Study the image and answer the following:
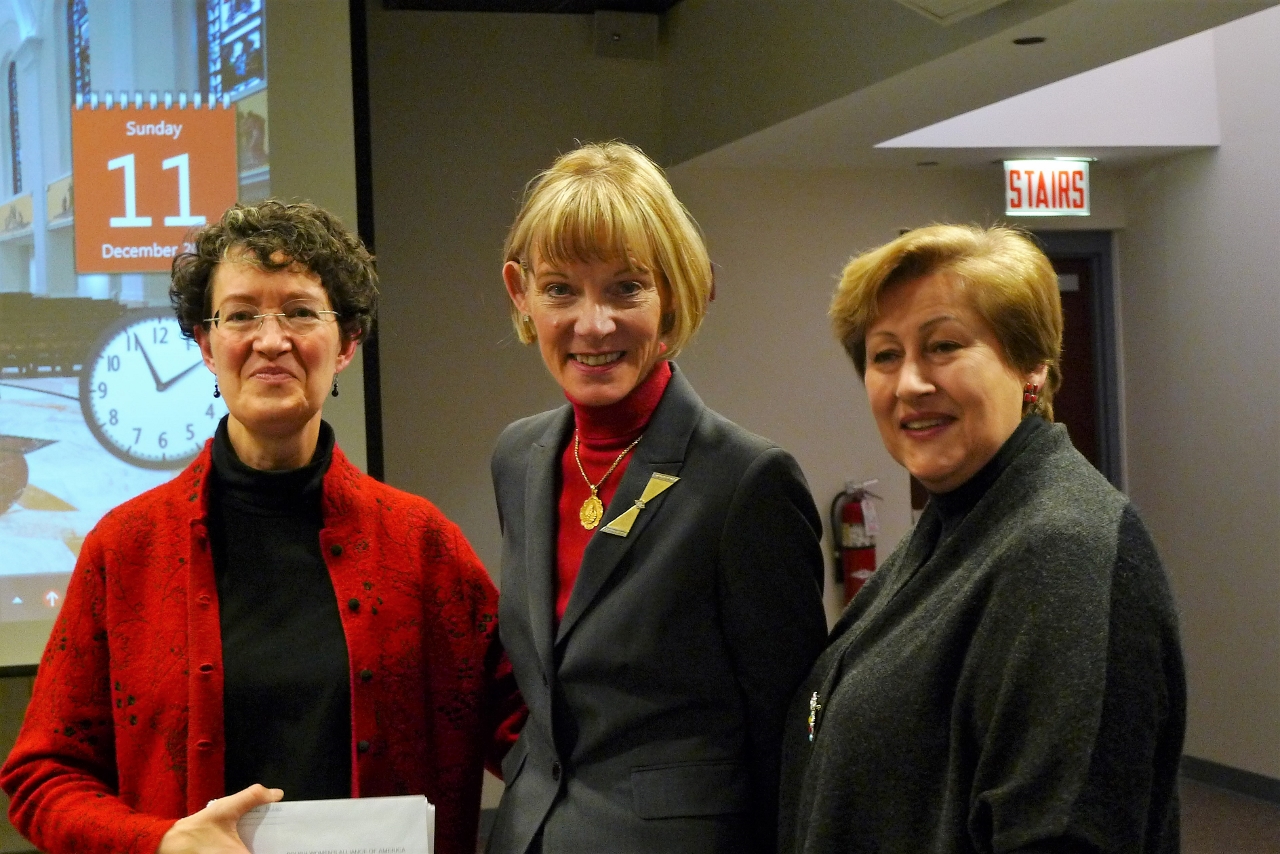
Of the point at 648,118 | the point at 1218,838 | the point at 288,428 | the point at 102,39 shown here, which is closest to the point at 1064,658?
the point at 288,428

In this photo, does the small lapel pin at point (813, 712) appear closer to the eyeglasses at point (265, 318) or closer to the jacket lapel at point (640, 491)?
the jacket lapel at point (640, 491)

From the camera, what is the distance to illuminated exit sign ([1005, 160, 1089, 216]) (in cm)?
605

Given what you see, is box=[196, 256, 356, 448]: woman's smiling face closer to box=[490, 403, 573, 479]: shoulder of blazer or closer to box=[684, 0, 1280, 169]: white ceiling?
box=[490, 403, 573, 479]: shoulder of blazer

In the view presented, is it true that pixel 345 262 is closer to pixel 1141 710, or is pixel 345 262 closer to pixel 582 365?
pixel 582 365

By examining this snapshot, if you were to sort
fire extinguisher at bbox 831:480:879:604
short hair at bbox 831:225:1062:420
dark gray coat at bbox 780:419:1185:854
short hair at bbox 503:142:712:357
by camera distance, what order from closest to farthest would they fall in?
dark gray coat at bbox 780:419:1185:854 → short hair at bbox 831:225:1062:420 → short hair at bbox 503:142:712:357 → fire extinguisher at bbox 831:480:879:604

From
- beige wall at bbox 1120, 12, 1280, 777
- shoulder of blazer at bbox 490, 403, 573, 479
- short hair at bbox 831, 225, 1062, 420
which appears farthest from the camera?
beige wall at bbox 1120, 12, 1280, 777

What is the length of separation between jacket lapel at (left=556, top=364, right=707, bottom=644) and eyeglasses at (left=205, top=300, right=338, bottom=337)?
0.51 m

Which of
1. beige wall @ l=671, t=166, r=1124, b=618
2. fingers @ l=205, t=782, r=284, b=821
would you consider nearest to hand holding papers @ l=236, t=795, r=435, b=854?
fingers @ l=205, t=782, r=284, b=821

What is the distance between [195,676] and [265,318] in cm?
50

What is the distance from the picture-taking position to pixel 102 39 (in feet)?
12.6

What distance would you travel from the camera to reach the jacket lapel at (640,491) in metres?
1.77

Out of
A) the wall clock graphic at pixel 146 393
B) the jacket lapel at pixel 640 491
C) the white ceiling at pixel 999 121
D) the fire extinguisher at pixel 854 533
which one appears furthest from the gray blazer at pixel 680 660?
the fire extinguisher at pixel 854 533

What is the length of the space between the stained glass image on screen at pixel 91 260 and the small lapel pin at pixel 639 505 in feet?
7.77

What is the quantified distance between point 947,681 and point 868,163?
472 cm
